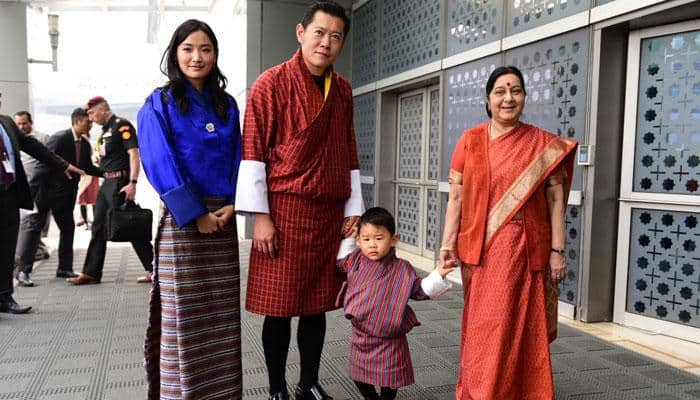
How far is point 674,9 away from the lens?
300 cm

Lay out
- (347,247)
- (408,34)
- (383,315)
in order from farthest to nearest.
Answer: (408,34)
(347,247)
(383,315)

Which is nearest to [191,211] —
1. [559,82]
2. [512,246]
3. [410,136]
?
[512,246]

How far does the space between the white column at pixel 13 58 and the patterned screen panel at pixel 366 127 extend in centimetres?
429

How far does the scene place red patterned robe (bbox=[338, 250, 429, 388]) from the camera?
2064mm

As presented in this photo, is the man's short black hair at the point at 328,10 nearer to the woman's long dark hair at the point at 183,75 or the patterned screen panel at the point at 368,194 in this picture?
the woman's long dark hair at the point at 183,75

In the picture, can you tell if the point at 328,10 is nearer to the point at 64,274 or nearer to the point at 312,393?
the point at 312,393

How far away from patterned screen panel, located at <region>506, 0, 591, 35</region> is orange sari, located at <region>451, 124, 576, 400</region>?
6.23 ft

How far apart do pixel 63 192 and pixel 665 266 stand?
4588mm

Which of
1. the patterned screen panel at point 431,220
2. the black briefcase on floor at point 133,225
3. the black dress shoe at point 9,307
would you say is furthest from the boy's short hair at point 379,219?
the patterned screen panel at point 431,220

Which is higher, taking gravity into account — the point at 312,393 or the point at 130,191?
the point at 130,191

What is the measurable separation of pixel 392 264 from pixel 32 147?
3.12m

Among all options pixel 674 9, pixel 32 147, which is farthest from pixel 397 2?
pixel 32 147

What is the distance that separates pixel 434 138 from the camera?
5660 millimetres

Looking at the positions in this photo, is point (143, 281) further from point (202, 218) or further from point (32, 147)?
point (202, 218)
